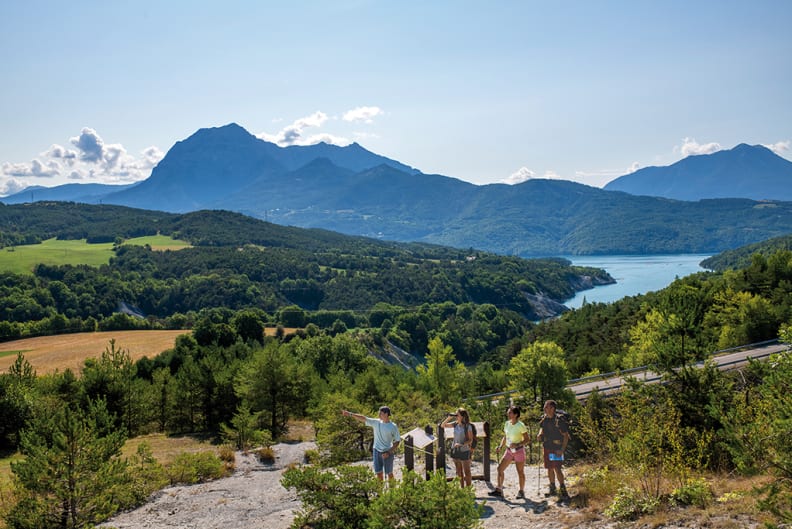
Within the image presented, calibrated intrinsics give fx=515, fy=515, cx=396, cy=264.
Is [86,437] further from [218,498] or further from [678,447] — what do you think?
[678,447]

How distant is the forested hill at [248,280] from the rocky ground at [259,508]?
3738 inches

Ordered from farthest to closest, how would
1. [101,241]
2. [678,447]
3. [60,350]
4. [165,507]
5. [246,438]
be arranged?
[101,241], [60,350], [246,438], [165,507], [678,447]

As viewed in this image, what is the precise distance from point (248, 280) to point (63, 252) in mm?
54962

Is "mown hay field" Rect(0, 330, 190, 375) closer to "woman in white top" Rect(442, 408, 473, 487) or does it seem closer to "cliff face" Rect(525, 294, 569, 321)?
"woman in white top" Rect(442, 408, 473, 487)

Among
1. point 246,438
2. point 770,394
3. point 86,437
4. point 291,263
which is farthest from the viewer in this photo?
point 291,263

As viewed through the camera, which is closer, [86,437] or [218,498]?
[86,437]

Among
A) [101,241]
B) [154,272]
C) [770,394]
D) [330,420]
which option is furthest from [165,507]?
[101,241]

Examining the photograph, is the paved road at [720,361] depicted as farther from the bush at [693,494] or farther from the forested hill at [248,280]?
the forested hill at [248,280]

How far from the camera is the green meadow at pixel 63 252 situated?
406 ft

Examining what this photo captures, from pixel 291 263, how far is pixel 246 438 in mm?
136500

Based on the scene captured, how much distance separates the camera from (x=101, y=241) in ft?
581

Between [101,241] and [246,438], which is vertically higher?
[101,241]

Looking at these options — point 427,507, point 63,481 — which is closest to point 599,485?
point 427,507

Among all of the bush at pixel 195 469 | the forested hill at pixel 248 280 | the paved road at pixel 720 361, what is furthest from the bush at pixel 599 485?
the forested hill at pixel 248 280
